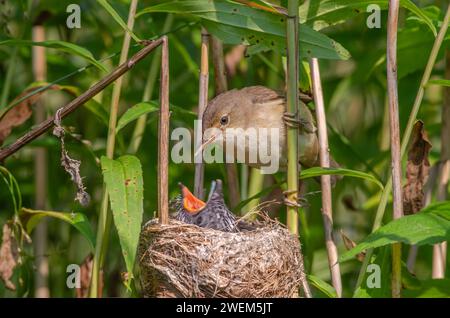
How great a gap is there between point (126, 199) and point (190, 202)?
0.68 metres

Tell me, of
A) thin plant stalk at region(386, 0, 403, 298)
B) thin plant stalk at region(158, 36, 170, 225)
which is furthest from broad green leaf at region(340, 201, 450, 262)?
thin plant stalk at region(158, 36, 170, 225)

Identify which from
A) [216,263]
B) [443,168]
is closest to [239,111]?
[443,168]

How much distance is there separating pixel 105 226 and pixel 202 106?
0.56 meters

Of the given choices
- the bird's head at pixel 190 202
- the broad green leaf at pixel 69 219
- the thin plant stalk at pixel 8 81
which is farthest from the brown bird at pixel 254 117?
the thin plant stalk at pixel 8 81

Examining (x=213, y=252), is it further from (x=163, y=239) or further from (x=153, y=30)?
(x=153, y=30)

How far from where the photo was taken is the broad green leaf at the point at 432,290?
9.02 ft

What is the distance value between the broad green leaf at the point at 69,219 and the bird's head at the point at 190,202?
43cm

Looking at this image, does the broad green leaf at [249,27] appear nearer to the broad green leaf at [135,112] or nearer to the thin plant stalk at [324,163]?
the thin plant stalk at [324,163]

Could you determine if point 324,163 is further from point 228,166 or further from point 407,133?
point 228,166

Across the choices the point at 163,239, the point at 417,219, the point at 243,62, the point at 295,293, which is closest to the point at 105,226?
the point at 163,239

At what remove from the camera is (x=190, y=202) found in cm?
322

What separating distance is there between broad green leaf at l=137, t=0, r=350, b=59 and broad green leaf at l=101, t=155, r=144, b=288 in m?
0.52
